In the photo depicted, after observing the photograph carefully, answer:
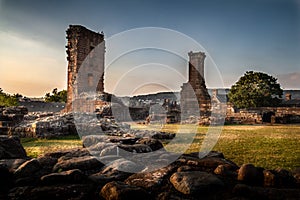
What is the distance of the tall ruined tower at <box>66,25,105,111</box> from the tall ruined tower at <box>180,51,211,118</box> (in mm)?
8636

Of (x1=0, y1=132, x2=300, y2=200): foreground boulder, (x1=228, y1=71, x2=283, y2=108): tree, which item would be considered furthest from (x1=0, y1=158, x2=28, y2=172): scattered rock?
(x1=228, y1=71, x2=283, y2=108): tree

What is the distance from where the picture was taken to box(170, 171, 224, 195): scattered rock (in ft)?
9.71

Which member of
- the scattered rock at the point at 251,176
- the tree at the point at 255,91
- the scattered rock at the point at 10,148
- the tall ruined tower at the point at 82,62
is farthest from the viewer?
the tree at the point at 255,91

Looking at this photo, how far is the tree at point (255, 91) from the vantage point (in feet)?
141

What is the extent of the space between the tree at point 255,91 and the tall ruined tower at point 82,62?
26358 millimetres

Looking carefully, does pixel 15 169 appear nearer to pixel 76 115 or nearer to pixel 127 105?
pixel 76 115

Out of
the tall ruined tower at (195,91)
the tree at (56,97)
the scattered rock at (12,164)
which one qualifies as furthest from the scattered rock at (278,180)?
the tree at (56,97)

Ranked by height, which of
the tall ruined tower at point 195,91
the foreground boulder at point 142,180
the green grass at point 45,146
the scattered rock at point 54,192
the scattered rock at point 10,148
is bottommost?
the green grass at point 45,146

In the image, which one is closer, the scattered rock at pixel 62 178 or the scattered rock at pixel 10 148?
the scattered rock at pixel 62 178

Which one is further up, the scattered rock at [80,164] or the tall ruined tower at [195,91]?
the tall ruined tower at [195,91]

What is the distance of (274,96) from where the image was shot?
1816 inches

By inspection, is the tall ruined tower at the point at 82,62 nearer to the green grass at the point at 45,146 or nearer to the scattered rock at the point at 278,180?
the green grass at the point at 45,146

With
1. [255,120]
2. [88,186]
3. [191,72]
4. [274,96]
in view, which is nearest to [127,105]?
[191,72]

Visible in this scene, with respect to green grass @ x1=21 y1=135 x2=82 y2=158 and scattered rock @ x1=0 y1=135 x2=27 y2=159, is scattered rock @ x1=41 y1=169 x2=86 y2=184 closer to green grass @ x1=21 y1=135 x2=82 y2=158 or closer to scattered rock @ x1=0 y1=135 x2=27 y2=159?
scattered rock @ x1=0 y1=135 x2=27 y2=159
